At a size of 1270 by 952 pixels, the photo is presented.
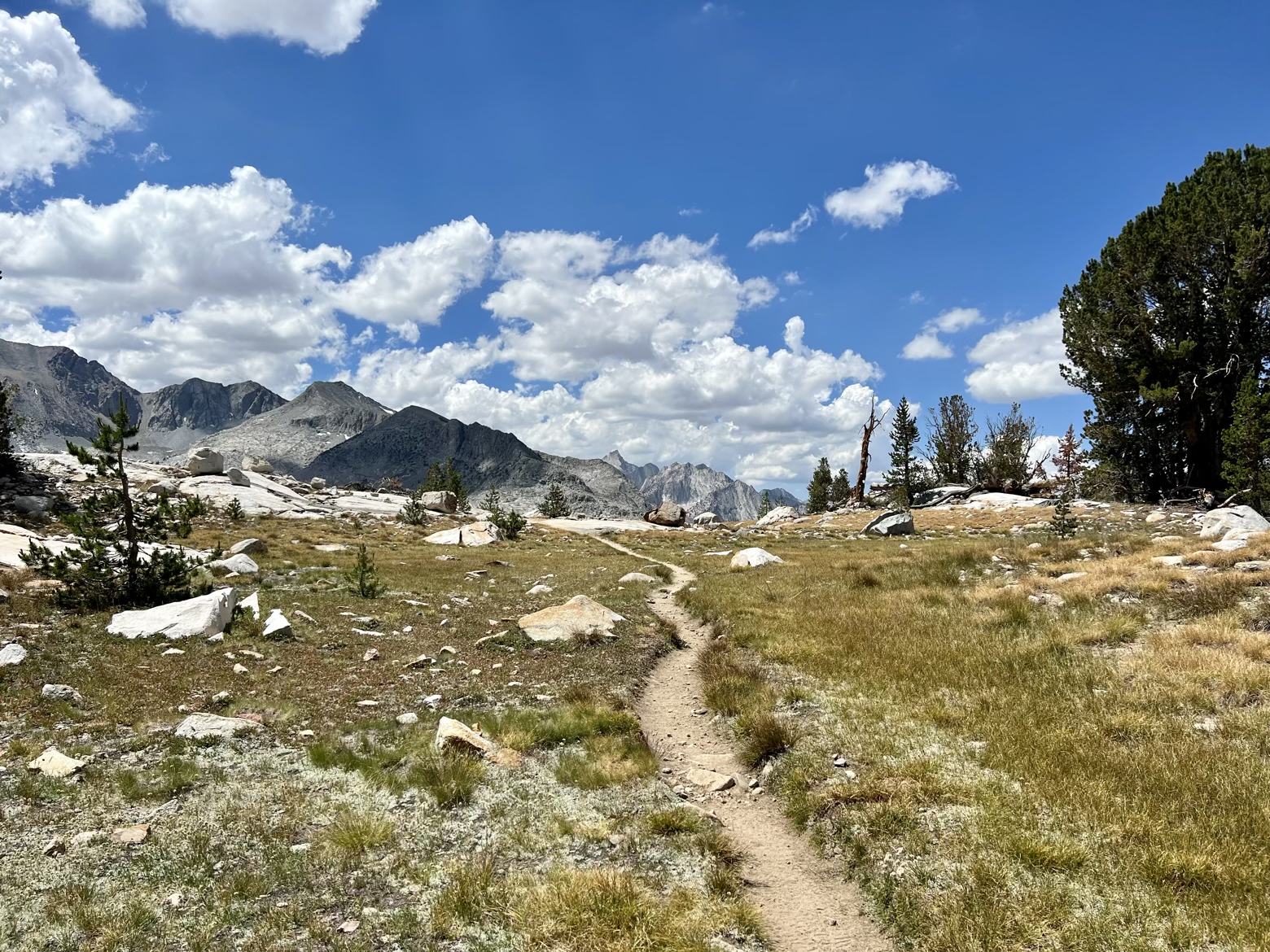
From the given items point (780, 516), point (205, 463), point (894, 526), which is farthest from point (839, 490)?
point (205, 463)

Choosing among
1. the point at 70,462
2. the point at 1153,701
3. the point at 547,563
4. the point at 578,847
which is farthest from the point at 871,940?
the point at 70,462

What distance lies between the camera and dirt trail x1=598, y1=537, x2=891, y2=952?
20.3 feet

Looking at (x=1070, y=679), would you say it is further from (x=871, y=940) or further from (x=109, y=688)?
(x=109, y=688)

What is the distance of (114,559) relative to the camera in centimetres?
1777

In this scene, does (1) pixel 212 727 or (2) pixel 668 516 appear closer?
(1) pixel 212 727

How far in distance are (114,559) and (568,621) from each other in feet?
43.6

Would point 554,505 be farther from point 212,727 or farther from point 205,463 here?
point 212,727

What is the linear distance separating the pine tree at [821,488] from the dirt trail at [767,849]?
8678cm

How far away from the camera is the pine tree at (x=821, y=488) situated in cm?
9712

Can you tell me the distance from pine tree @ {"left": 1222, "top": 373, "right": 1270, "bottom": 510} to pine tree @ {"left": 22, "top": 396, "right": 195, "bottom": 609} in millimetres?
52387

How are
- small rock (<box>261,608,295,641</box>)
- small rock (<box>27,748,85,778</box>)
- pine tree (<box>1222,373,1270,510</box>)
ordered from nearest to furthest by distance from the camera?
1. small rock (<box>27,748,85,778</box>)
2. small rock (<box>261,608,295,641</box>)
3. pine tree (<box>1222,373,1270,510</box>)

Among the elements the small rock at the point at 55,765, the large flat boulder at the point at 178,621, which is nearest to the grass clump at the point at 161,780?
the small rock at the point at 55,765

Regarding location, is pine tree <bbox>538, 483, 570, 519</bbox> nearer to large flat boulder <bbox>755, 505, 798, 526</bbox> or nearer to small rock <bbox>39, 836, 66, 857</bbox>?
large flat boulder <bbox>755, 505, 798, 526</bbox>

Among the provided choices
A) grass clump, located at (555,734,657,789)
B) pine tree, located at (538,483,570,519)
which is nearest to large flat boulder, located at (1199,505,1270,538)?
grass clump, located at (555,734,657,789)
